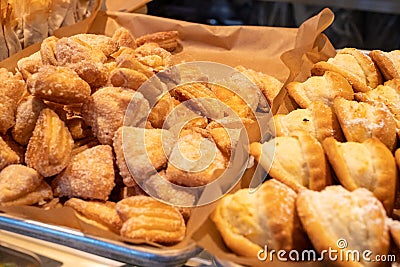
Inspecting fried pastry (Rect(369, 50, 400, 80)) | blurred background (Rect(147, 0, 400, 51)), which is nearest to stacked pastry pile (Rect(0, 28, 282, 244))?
fried pastry (Rect(369, 50, 400, 80))

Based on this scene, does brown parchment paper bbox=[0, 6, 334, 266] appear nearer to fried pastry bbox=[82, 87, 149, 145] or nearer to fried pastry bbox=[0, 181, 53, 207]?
fried pastry bbox=[82, 87, 149, 145]

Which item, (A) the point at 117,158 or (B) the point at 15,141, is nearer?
(A) the point at 117,158

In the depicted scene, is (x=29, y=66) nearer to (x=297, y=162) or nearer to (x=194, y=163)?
(x=194, y=163)

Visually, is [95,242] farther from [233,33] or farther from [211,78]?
[233,33]

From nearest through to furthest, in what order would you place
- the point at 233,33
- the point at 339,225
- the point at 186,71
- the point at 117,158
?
the point at 339,225, the point at 117,158, the point at 186,71, the point at 233,33

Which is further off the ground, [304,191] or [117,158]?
[304,191]

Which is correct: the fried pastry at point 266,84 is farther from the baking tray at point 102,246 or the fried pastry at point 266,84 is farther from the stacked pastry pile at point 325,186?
the baking tray at point 102,246

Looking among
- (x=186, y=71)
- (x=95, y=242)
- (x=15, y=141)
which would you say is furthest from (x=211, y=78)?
(x=95, y=242)

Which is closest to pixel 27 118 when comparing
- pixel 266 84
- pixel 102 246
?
pixel 102 246
